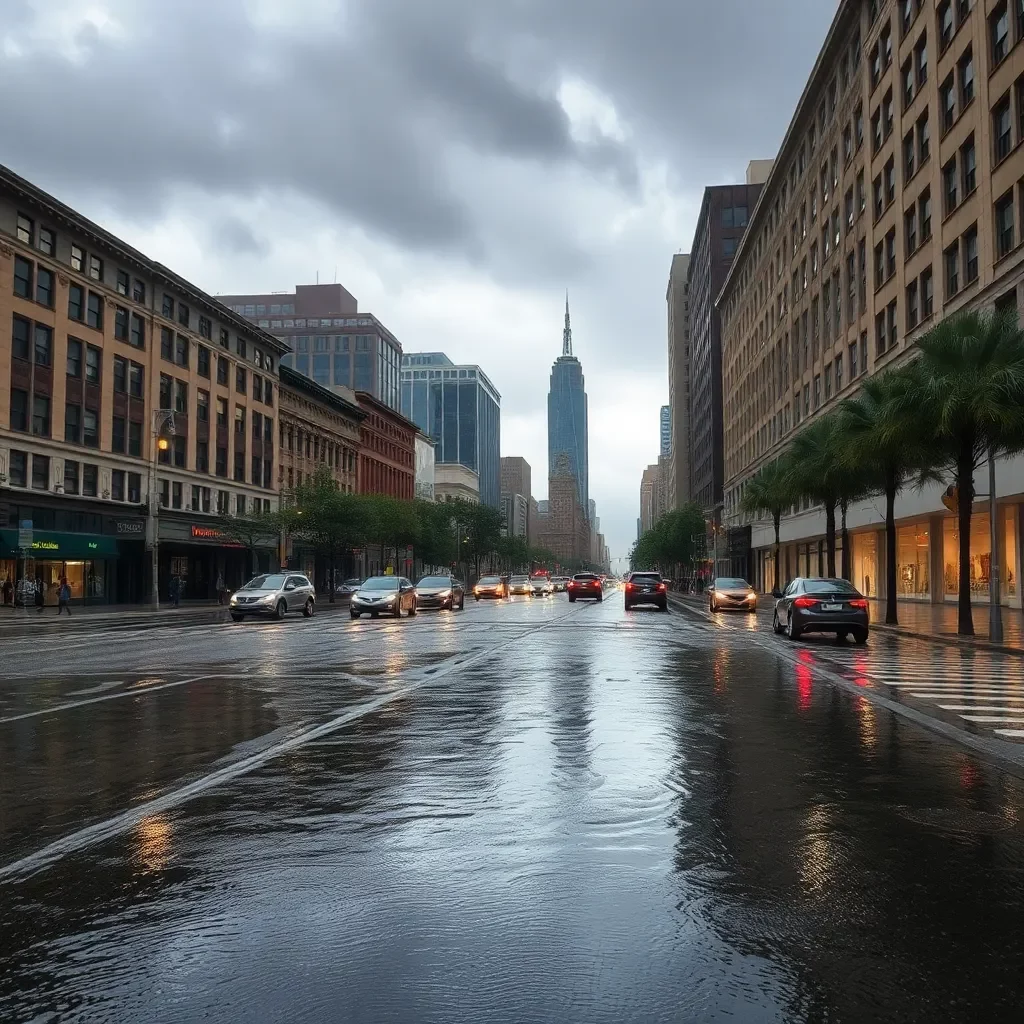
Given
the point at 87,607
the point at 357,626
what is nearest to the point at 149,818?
the point at 357,626

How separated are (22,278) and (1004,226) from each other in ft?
136

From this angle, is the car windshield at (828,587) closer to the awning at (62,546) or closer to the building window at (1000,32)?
the building window at (1000,32)

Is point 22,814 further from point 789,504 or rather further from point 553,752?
point 789,504

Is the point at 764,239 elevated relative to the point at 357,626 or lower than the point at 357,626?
elevated

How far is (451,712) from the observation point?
11.4 meters

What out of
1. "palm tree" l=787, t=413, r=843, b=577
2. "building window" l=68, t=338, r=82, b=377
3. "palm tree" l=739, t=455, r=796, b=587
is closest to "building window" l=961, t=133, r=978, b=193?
"palm tree" l=787, t=413, r=843, b=577

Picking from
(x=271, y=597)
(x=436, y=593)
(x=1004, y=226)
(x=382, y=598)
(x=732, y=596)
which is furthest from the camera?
(x=732, y=596)

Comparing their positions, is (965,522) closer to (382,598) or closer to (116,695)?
(382,598)

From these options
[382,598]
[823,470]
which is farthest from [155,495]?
[823,470]

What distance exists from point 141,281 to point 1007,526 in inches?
1829

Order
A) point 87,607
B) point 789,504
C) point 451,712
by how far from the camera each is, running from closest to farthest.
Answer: point 451,712 < point 789,504 < point 87,607

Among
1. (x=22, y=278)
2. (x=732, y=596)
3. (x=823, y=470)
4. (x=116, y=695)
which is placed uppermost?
(x=22, y=278)

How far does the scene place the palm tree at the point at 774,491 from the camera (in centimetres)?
4516

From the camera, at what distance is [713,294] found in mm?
116000
